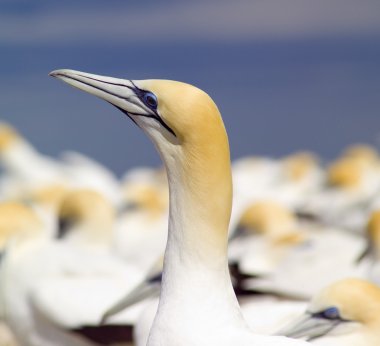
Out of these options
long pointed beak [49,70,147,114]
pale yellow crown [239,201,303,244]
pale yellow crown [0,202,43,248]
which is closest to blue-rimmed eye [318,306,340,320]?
long pointed beak [49,70,147,114]

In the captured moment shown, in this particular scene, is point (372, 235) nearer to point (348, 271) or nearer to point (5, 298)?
point (348, 271)

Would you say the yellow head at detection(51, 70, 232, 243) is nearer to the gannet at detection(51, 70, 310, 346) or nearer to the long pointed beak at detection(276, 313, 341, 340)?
the gannet at detection(51, 70, 310, 346)

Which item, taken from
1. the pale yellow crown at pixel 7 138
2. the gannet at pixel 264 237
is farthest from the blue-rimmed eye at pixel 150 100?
the pale yellow crown at pixel 7 138

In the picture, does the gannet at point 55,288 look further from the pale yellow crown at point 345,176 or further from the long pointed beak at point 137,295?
the pale yellow crown at point 345,176

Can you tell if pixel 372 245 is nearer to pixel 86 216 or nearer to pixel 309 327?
pixel 86 216

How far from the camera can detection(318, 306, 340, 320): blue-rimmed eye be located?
5.36 meters

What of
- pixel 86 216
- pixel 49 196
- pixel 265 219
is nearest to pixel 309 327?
pixel 86 216

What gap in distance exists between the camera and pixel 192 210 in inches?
166

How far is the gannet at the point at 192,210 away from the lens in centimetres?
412

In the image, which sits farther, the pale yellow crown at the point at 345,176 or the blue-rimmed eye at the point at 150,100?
the pale yellow crown at the point at 345,176

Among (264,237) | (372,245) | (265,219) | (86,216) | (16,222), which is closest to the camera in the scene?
(372,245)

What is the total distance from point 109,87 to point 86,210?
467cm

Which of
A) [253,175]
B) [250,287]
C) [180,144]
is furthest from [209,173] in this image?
[253,175]

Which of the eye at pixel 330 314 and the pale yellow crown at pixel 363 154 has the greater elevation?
the pale yellow crown at pixel 363 154
